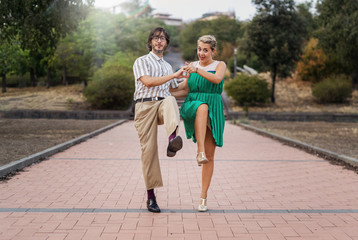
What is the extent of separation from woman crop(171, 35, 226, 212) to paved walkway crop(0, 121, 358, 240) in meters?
0.79

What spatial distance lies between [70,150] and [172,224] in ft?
21.5

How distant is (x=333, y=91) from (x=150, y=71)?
25.1m

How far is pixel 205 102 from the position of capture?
14.7 feet

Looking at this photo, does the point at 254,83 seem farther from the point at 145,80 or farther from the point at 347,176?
the point at 145,80

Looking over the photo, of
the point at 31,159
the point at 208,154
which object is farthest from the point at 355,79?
the point at 208,154

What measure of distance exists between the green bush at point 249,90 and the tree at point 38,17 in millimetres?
14203

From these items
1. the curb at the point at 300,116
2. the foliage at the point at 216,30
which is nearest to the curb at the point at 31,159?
the curb at the point at 300,116

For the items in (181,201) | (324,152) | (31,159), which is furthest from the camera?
(324,152)

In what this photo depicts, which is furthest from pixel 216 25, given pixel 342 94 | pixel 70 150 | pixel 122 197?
pixel 122 197

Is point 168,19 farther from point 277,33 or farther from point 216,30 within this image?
point 277,33

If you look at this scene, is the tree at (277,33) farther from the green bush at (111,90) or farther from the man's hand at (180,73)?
the man's hand at (180,73)

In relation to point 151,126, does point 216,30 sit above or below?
above

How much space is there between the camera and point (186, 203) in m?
5.16

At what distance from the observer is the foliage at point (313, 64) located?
3234 centimetres
